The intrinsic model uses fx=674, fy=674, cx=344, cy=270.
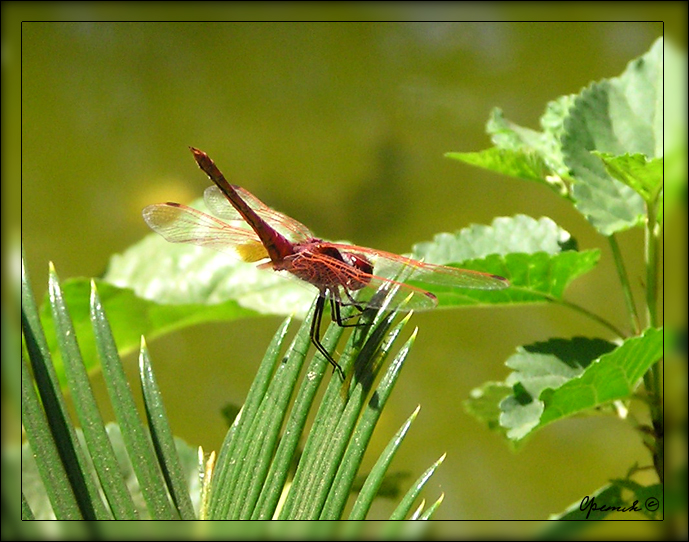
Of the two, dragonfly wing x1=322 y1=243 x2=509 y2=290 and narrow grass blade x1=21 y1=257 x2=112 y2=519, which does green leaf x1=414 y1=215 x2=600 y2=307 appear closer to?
dragonfly wing x1=322 y1=243 x2=509 y2=290

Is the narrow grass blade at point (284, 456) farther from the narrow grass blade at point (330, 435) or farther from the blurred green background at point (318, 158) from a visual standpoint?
the blurred green background at point (318, 158)

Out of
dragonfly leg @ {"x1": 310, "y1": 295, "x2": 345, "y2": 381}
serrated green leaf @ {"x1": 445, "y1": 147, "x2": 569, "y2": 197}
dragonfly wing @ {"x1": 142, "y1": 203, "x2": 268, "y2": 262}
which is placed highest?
serrated green leaf @ {"x1": 445, "y1": 147, "x2": 569, "y2": 197}

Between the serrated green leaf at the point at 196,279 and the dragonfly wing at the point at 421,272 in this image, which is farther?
the serrated green leaf at the point at 196,279

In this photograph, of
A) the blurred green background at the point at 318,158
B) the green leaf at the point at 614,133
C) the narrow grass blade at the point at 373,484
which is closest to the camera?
the narrow grass blade at the point at 373,484

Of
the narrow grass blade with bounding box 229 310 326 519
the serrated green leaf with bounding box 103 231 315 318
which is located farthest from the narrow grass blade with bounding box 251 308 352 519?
the serrated green leaf with bounding box 103 231 315 318

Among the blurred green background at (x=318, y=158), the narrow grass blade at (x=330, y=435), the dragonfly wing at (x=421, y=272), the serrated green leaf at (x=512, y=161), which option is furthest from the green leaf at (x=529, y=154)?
the blurred green background at (x=318, y=158)

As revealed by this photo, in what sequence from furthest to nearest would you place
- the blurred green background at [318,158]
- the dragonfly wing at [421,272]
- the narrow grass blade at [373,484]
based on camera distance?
the blurred green background at [318,158] → the dragonfly wing at [421,272] → the narrow grass blade at [373,484]
